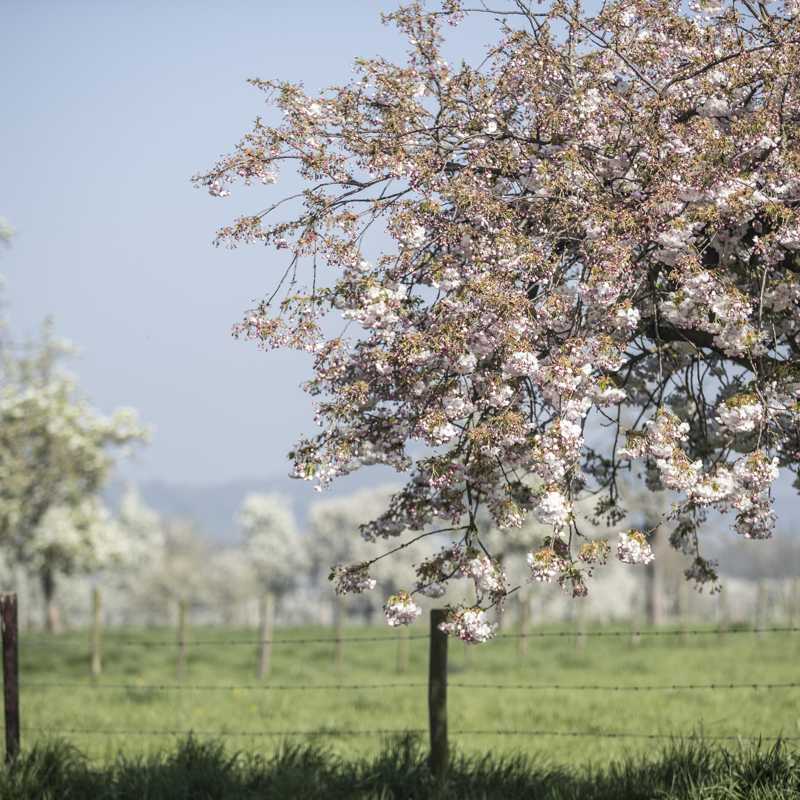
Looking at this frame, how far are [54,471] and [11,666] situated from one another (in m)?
28.3

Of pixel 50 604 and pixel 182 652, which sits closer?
pixel 182 652

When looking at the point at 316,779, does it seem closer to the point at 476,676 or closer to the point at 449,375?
the point at 449,375

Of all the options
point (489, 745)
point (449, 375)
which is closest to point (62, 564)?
point (489, 745)

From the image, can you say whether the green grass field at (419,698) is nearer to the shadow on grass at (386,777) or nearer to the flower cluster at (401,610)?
the shadow on grass at (386,777)

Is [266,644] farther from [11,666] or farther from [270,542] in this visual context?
[270,542]

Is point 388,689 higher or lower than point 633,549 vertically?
lower

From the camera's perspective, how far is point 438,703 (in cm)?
808

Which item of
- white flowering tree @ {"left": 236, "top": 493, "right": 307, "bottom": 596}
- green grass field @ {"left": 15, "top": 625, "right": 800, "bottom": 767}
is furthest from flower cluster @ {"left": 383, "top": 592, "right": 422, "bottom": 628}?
white flowering tree @ {"left": 236, "top": 493, "right": 307, "bottom": 596}

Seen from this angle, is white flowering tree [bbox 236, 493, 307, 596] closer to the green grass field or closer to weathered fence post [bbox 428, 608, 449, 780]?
the green grass field

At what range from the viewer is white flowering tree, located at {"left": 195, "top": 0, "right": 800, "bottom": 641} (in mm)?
5539

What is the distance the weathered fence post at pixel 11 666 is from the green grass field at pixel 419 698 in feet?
2.43

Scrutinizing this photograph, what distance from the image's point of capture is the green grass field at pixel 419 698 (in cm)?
1185

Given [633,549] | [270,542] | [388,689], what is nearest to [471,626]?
[633,549]

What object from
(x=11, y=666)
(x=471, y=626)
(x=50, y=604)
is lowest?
(x=50, y=604)
